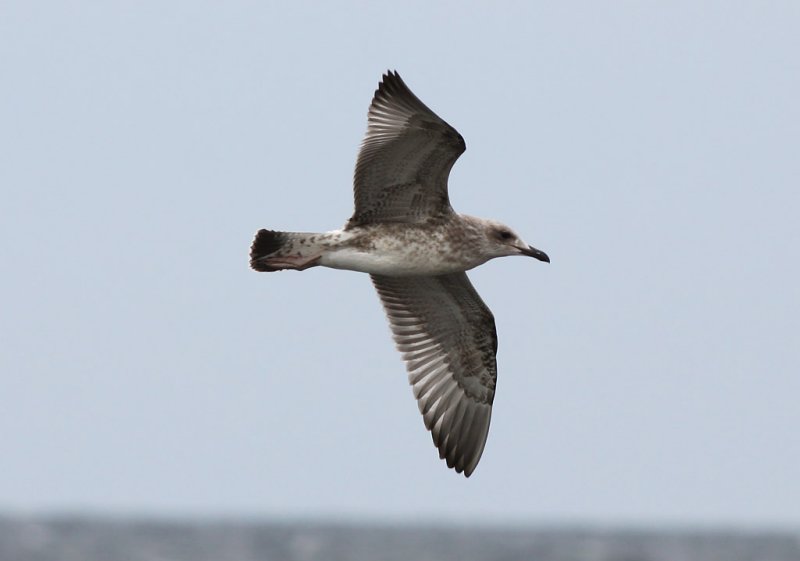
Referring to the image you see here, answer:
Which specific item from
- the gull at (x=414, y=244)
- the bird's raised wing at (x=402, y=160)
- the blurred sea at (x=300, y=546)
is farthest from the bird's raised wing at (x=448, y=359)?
the blurred sea at (x=300, y=546)

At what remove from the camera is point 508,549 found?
41.3 m

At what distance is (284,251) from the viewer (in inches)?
410

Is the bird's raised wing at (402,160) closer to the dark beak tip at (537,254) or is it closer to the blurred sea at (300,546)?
the dark beak tip at (537,254)

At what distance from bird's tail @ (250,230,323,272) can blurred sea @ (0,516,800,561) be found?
2473cm

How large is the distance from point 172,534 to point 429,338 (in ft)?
115

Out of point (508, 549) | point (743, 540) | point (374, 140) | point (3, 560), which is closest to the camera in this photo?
point (374, 140)

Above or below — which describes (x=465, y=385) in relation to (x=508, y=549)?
below

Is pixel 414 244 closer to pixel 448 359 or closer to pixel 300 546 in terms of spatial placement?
pixel 448 359

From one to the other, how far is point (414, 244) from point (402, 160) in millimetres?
568

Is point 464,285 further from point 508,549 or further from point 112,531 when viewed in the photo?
point 112,531

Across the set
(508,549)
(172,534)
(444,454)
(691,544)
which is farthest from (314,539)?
(444,454)

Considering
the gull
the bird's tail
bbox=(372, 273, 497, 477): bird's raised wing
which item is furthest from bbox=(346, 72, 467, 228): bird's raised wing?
bbox=(372, 273, 497, 477): bird's raised wing

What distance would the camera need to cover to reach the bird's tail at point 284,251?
10.3 metres

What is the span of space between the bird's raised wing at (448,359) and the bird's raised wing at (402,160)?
1.16m
